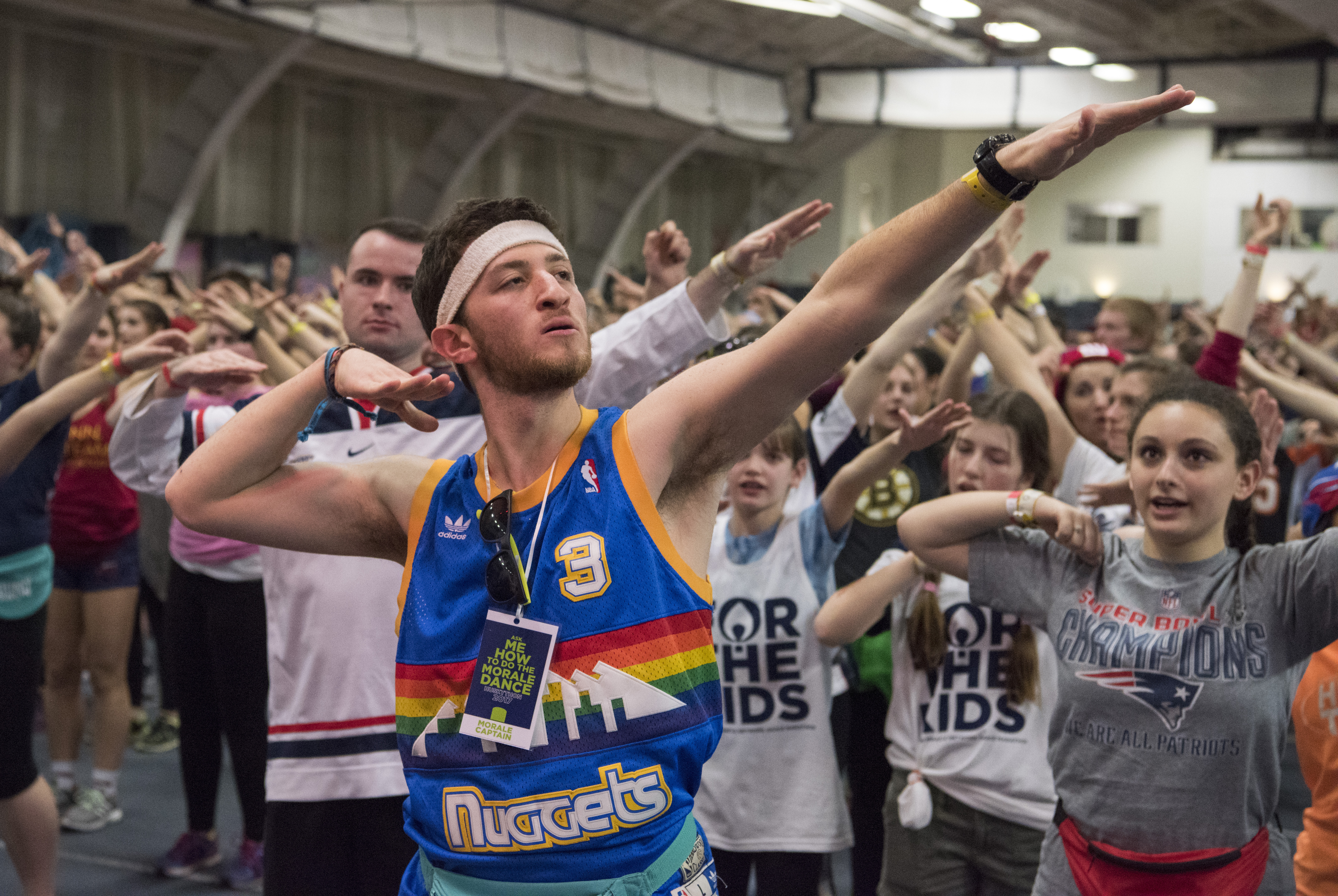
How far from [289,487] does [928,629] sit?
5.27ft

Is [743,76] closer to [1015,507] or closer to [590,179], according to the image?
[590,179]

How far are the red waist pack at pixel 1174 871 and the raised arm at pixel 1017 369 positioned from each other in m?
1.35

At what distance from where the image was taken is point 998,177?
1.42m

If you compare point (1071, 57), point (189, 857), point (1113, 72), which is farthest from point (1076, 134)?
point (1113, 72)

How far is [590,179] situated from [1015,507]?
1783cm

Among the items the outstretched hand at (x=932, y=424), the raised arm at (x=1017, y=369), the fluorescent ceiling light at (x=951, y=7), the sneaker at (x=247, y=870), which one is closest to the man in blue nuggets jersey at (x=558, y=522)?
the outstretched hand at (x=932, y=424)

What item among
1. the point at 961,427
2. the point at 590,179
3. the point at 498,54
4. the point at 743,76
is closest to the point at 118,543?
the point at 961,427

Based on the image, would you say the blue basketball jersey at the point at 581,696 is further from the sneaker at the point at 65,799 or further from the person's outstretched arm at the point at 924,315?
the sneaker at the point at 65,799

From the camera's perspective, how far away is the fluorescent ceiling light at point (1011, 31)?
12141 mm

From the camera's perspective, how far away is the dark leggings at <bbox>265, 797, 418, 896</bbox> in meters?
2.40

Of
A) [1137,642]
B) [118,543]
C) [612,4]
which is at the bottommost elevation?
[118,543]

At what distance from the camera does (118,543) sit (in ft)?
15.7

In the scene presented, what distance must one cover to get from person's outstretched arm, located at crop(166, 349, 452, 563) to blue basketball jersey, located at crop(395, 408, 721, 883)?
22cm

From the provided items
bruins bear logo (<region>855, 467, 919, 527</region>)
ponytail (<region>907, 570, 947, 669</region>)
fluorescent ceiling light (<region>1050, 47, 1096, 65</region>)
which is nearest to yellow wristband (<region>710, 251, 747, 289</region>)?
ponytail (<region>907, 570, 947, 669</region>)
